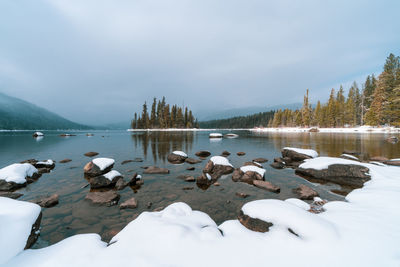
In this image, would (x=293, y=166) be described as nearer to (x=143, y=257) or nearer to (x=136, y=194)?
(x=136, y=194)

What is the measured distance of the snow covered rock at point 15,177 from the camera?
852cm

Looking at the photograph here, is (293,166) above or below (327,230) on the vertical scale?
below

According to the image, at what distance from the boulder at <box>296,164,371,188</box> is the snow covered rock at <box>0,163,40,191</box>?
17.7 m

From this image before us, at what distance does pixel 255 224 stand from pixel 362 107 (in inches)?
3781

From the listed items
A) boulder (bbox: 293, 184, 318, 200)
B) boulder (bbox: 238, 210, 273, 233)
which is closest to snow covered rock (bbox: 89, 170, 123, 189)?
boulder (bbox: 238, 210, 273, 233)

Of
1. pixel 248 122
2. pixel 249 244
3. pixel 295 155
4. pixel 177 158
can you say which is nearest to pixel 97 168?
pixel 177 158

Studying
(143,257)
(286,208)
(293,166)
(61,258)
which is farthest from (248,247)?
(293,166)

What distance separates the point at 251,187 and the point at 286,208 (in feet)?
14.6

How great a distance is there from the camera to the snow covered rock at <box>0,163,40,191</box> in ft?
27.9

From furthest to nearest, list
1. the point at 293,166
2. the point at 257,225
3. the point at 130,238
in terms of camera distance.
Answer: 1. the point at 293,166
2. the point at 257,225
3. the point at 130,238

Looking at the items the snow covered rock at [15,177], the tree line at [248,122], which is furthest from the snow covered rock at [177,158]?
the tree line at [248,122]

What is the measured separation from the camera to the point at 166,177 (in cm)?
1062

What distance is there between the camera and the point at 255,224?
4230mm

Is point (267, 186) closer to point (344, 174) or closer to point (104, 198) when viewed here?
point (344, 174)
